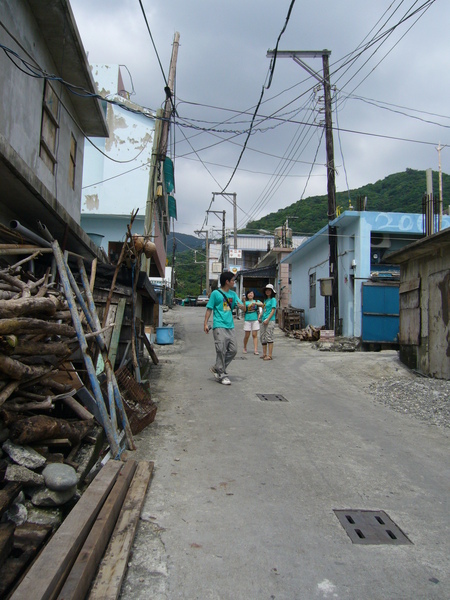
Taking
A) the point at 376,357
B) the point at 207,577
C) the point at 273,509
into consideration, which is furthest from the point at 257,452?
the point at 376,357

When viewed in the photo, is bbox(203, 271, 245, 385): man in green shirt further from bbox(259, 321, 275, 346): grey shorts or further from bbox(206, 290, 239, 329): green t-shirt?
bbox(259, 321, 275, 346): grey shorts

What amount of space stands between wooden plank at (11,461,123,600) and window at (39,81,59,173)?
689cm

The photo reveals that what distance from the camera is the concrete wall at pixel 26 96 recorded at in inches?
259

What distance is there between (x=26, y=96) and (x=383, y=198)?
25127mm

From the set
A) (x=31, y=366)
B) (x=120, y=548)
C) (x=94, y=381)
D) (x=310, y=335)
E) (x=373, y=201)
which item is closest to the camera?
(x=120, y=548)

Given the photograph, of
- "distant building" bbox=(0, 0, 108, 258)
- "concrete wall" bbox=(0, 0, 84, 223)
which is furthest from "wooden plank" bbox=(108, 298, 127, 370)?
"concrete wall" bbox=(0, 0, 84, 223)

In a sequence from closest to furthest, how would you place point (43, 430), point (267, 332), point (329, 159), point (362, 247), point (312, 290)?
1. point (43, 430)
2. point (267, 332)
3. point (362, 247)
4. point (329, 159)
5. point (312, 290)

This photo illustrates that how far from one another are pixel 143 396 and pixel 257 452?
186 centimetres

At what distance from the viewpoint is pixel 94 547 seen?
2.49m

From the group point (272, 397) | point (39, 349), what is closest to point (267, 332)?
point (272, 397)

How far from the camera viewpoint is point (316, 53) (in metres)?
14.9

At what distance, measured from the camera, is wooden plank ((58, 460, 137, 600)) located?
7.06 ft

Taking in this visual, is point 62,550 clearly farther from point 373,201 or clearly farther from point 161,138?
point 373,201

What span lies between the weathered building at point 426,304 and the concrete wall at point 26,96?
6.98 meters
